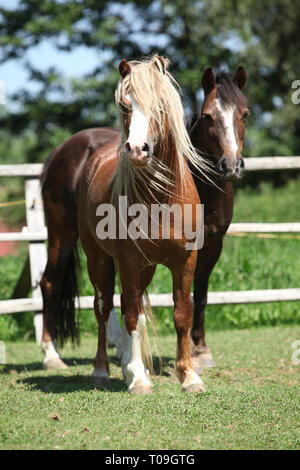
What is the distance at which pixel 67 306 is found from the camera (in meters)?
5.35

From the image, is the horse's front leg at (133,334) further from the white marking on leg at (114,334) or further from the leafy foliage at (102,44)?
the leafy foliage at (102,44)

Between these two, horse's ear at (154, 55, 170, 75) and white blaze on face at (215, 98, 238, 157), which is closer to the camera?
horse's ear at (154, 55, 170, 75)

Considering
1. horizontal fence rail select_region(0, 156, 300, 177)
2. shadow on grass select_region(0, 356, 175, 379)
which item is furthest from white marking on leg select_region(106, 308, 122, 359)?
horizontal fence rail select_region(0, 156, 300, 177)

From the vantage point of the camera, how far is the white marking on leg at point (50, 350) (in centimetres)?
505

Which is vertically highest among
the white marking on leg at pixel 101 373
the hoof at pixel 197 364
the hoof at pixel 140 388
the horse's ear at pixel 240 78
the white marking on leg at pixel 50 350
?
the horse's ear at pixel 240 78

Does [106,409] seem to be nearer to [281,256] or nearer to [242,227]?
[242,227]

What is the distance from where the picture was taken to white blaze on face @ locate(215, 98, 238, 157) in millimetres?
4109

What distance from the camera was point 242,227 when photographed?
621cm

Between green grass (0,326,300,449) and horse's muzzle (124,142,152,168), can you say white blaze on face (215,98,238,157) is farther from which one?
green grass (0,326,300,449)

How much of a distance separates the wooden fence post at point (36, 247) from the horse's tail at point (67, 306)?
848 millimetres

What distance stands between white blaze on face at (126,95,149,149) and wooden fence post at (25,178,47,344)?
307cm

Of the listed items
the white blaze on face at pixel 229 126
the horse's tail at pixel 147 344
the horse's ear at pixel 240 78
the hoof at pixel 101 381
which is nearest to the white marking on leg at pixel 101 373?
the hoof at pixel 101 381

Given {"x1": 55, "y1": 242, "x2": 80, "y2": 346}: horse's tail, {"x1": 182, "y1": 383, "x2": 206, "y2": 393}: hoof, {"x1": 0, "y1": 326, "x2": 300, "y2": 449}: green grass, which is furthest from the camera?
{"x1": 55, "y1": 242, "x2": 80, "y2": 346}: horse's tail

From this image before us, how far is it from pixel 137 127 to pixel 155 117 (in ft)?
0.66
